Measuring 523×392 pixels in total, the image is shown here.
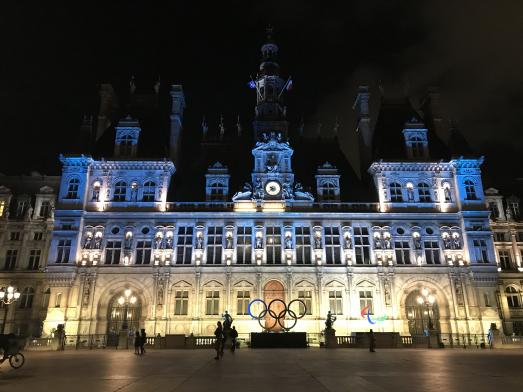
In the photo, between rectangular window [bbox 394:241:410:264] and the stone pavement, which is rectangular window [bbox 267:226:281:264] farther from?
the stone pavement

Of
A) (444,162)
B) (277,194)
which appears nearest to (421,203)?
(444,162)

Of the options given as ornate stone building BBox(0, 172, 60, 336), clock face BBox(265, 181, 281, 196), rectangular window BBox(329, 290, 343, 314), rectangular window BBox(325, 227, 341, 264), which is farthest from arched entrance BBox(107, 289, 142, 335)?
rectangular window BBox(325, 227, 341, 264)

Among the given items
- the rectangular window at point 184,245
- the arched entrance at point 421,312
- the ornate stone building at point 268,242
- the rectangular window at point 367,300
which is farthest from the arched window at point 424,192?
the rectangular window at point 184,245

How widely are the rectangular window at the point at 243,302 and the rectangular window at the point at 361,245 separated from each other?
10236mm

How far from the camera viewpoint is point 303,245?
38125 mm

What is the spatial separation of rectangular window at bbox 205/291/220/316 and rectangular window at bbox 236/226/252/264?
3421mm

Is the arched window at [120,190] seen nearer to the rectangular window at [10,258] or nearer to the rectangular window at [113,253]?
the rectangular window at [113,253]

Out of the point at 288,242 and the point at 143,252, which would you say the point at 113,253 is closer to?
the point at 143,252

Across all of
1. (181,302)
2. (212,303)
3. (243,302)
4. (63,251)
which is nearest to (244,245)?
(243,302)

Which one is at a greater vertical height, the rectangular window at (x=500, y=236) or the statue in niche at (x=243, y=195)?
the statue in niche at (x=243, y=195)

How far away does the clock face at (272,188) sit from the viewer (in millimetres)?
39594

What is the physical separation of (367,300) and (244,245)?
11.7m

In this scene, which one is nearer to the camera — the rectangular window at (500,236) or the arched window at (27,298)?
the arched window at (27,298)

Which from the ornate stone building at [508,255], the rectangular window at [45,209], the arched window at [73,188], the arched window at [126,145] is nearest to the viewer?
the arched window at [73,188]
